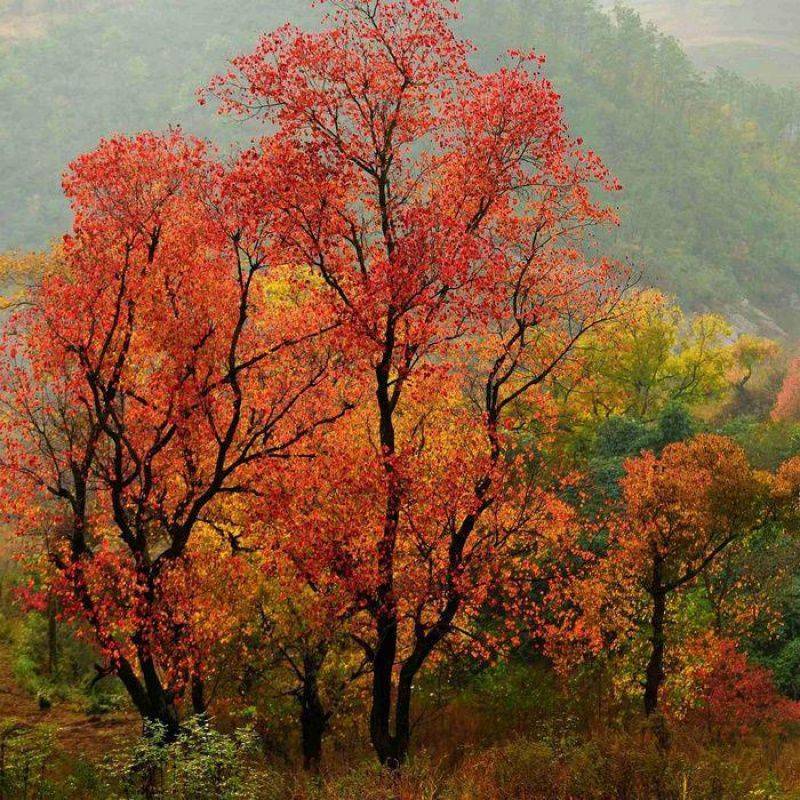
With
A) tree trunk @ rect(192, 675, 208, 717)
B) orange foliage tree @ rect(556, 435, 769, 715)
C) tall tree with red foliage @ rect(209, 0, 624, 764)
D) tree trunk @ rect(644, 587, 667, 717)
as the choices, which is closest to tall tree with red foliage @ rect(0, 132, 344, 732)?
tall tree with red foliage @ rect(209, 0, 624, 764)

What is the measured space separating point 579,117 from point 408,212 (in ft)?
424

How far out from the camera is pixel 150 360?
689 inches

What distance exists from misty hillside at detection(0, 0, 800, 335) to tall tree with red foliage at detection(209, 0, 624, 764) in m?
95.7

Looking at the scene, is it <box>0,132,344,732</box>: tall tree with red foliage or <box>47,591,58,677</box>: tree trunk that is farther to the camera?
<box>47,591,58,677</box>: tree trunk

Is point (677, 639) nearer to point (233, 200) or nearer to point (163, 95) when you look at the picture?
point (233, 200)

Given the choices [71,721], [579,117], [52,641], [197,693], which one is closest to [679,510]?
[197,693]

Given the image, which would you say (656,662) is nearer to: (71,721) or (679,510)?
(679,510)

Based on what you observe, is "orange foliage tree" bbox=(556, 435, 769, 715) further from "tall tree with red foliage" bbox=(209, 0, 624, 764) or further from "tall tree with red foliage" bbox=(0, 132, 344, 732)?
"tall tree with red foliage" bbox=(0, 132, 344, 732)

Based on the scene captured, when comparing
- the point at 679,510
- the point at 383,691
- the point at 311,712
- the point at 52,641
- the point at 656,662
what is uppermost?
the point at 679,510

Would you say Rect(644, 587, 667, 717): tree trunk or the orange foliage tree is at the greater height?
the orange foliage tree

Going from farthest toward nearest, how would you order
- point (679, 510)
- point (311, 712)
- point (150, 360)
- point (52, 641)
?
point (52, 641) < point (679, 510) < point (311, 712) < point (150, 360)

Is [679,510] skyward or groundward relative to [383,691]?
skyward

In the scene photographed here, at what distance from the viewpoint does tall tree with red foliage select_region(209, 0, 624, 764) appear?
1548 cm

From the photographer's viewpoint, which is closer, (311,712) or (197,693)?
(197,693)
